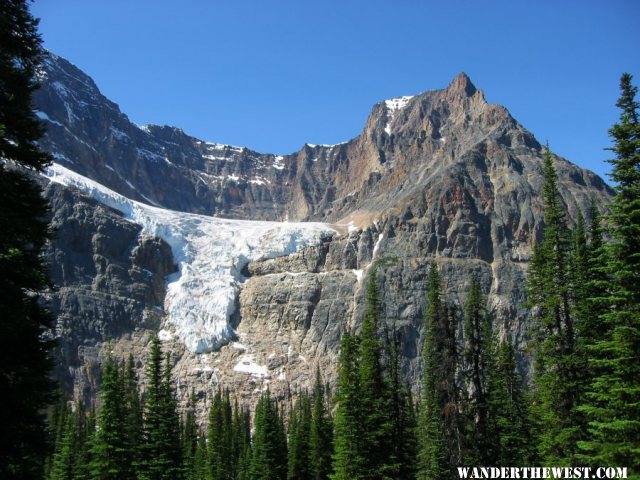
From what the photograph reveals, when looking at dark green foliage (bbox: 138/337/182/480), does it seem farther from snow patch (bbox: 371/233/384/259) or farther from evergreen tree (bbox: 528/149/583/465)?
snow patch (bbox: 371/233/384/259)

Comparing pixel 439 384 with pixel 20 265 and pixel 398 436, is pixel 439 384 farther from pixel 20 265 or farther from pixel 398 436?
pixel 20 265

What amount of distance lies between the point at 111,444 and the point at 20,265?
82.2ft

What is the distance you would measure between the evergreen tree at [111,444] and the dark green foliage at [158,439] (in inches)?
69.2

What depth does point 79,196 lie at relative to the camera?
186m

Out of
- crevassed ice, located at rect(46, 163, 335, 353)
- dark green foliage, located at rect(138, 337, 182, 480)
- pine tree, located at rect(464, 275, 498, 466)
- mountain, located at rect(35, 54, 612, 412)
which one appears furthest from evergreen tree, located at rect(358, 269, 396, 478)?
crevassed ice, located at rect(46, 163, 335, 353)

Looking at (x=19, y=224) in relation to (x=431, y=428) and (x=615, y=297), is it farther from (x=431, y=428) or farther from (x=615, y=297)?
(x=431, y=428)

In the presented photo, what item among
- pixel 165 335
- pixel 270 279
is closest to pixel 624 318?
pixel 165 335

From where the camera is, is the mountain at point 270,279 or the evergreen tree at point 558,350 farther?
the mountain at point 270,279

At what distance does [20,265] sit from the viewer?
52.6ft

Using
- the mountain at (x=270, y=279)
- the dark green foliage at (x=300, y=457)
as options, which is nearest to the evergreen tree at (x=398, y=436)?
the dark green foliage at (x=300, y=457)

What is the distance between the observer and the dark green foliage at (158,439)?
4028 centimetres

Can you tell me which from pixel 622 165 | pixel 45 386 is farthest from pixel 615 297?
pixel 45 386

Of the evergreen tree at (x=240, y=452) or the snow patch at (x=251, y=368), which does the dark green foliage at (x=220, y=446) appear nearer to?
the evergreen tree at (x=240, y=452)

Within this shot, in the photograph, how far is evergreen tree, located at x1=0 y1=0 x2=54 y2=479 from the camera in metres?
15.5
